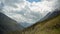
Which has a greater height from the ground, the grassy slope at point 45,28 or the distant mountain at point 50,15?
the distant mountain at point 50,15

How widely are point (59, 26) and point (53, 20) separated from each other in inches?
5.1

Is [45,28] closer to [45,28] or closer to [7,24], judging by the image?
[45,28]

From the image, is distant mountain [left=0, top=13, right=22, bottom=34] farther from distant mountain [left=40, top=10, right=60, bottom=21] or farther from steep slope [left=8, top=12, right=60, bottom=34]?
distant mountain [left=40, top=10, right=60, bottom=21]

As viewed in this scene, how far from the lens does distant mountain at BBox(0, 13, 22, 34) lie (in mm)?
1984

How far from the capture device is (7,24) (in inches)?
78.3

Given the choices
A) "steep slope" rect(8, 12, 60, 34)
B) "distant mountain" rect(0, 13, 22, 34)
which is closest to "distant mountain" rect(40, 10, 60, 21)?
"steep slope" rect(8, 12, 60, 34)

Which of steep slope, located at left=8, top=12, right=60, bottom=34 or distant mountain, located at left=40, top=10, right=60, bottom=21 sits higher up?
distant mountain, located at left=40, top=10, right=60, bottom=21

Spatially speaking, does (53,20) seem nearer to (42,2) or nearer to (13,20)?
(42,2)

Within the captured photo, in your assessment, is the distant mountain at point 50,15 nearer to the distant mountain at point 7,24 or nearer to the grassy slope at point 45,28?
the grassy slope at point 45,28

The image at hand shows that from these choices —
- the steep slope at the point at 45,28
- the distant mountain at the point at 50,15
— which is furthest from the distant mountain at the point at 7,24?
the distant mountain at the point at 50,15

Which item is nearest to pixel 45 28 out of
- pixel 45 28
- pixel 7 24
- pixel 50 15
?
pixel 45 28

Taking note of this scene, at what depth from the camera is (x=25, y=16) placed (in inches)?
78.4

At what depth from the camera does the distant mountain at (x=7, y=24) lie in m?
1.98

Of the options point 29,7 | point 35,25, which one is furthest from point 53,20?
point 29,7
